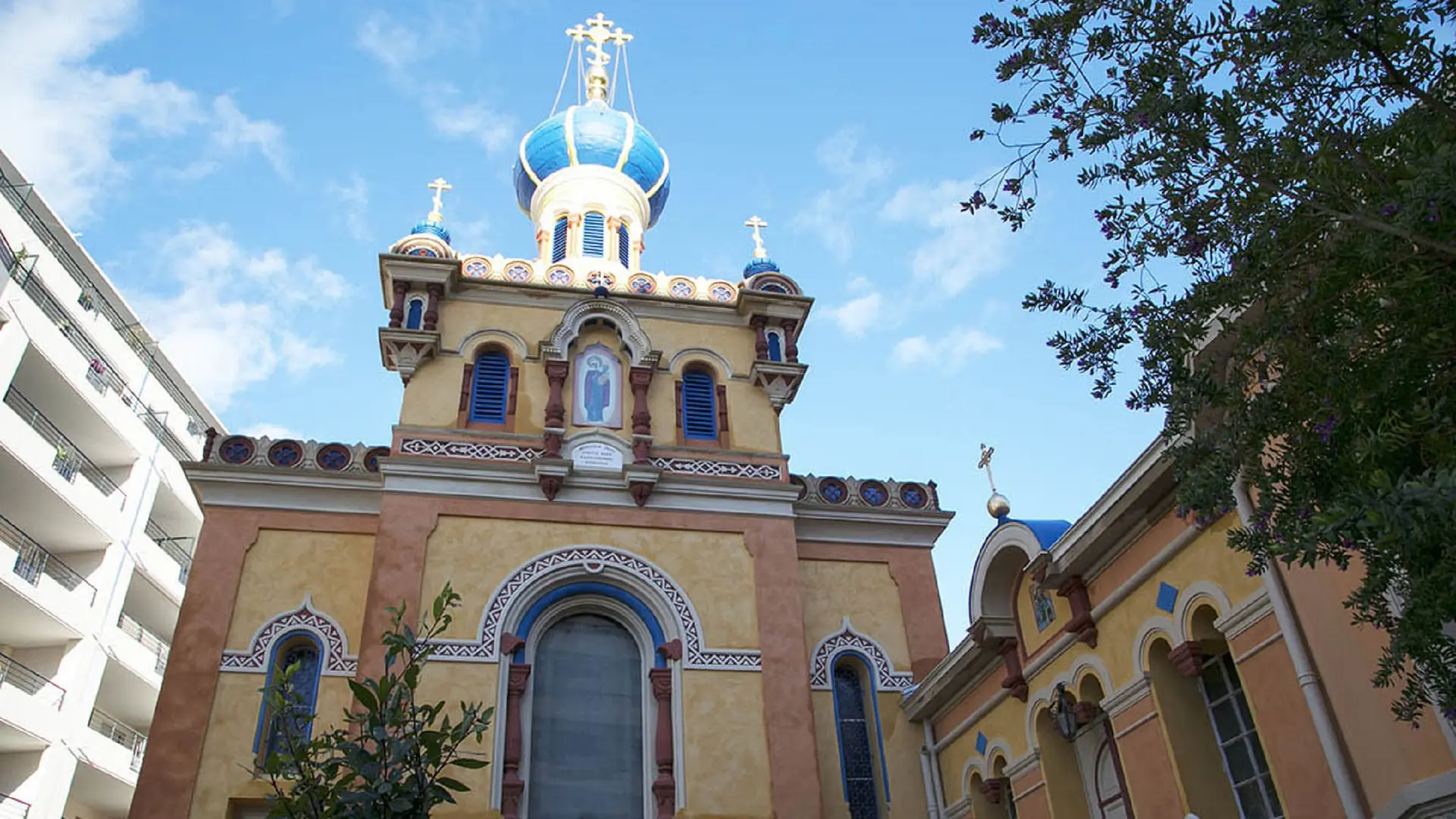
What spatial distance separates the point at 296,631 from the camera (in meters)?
14.5

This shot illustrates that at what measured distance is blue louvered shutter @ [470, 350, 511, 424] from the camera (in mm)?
16219

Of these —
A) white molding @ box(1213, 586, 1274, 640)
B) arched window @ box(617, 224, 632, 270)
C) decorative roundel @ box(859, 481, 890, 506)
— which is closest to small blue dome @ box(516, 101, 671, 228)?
arched window @ box(617, 224, 632, 270)

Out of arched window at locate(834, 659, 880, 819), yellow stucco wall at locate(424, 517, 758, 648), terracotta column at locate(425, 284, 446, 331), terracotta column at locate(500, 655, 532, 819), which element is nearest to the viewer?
terracotta column at locate(500, 655, 532, 819)

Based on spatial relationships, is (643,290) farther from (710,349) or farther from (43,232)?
(43,232)

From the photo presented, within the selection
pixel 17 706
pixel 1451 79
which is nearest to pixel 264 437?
pixel 17 706

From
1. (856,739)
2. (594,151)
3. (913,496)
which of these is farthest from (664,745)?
(594,151)

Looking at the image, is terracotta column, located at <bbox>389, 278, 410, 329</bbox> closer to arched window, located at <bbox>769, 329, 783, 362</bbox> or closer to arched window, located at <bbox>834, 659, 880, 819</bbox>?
arched window, located at <bbox>769, 329, 783, 362</bbox>

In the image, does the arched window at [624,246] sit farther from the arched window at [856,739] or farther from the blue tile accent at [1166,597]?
the blue tile accent at [1166,597]

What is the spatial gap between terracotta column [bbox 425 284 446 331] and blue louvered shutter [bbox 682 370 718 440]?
12.4ft

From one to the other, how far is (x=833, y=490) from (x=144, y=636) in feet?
59.9

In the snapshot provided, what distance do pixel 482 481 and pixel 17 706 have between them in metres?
12.2

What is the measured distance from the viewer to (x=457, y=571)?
572 inches

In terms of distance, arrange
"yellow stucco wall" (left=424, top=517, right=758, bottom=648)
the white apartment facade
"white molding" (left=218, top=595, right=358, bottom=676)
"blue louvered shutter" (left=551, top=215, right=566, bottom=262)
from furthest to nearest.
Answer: "blue louvered shutter" (left=551, top=215, right=566, bottom=262)
the white apartment facade
"yellow stucco wall" (left=424, top=517, right=758, bottom=648)
"white molding" (left=218, top=595, right=358, bottom=676)

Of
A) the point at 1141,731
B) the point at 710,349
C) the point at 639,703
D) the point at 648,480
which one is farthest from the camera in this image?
the point at 710,349
